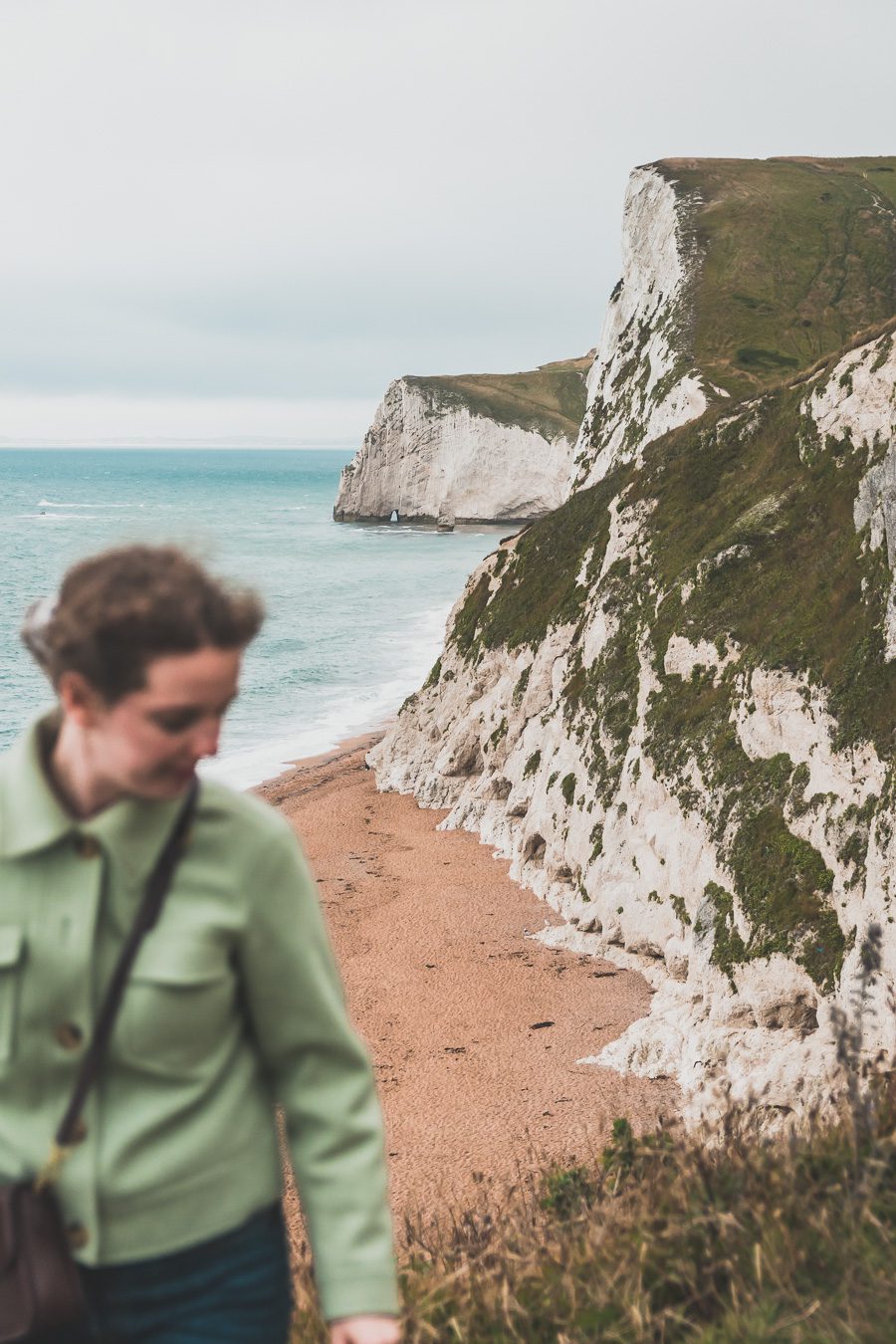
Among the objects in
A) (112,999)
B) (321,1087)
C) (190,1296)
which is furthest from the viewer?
(321,1087)

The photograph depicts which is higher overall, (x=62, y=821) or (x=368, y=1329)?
(x=62, y=821)

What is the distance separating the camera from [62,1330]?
7.59ft

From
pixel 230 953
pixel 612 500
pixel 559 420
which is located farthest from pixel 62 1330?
pixel 559 420

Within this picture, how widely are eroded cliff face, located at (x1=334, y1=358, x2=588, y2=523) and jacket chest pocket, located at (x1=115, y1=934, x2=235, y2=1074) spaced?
125 meters

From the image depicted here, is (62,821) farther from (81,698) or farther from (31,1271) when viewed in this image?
(31,1271)

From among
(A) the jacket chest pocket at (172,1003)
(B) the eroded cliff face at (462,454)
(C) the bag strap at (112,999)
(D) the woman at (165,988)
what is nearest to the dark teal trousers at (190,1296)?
(D) the woman at (165,988)

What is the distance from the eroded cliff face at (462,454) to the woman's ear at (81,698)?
410 ft

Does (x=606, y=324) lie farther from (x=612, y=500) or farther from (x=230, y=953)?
(x=230, y=953)

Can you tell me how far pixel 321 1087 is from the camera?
8.30 feet

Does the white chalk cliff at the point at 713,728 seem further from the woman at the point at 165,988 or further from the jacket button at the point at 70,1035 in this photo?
A: the jacket button at the point at 70,1035

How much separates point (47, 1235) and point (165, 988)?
0.56 metres

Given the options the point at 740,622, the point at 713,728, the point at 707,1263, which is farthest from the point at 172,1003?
the point at 740,622

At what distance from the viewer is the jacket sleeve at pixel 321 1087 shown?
238 cm

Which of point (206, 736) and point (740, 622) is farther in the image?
point (740, 622)
